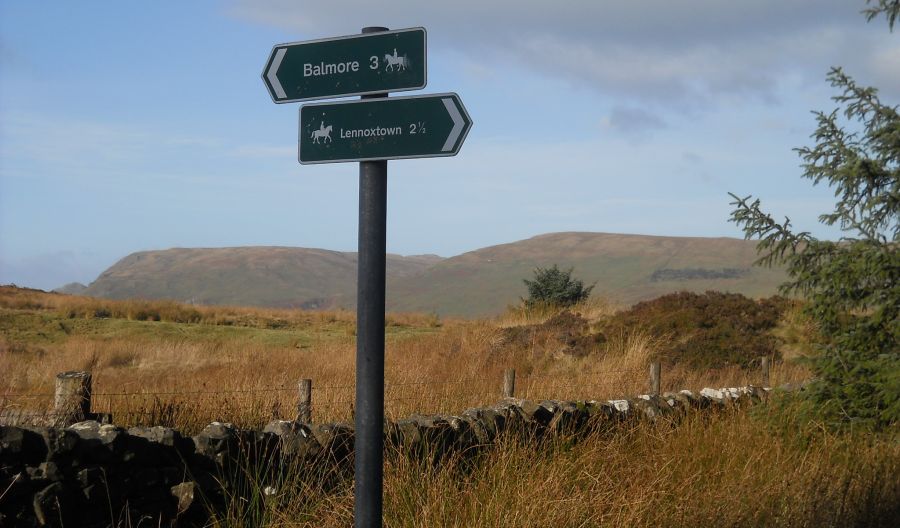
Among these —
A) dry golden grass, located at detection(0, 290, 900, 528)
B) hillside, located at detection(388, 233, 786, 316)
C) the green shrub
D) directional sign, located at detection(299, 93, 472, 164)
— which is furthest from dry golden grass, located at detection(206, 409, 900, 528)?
hillside, located at detection(388, 233, 786, 316)

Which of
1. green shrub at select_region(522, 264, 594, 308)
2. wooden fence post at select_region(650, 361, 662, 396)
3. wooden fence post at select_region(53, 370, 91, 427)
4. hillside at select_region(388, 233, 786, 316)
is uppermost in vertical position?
hillside at select_region(388, 233, 786, 316)

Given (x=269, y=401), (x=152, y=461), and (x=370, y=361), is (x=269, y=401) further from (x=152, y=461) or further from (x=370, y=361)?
(x=370, y=361)

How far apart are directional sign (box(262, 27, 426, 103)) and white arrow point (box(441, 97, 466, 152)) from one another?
0.49 ft

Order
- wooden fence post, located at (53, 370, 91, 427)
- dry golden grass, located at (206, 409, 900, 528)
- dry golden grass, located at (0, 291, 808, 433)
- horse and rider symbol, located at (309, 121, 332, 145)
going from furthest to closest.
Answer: dry golden grass, located at (0, 291, 808, 433), wooden fence post, located at (53, 370, 91, 427), dry golden grass, located at (206, 409, 900, 528), horse and rider symbol, located at (309, 121, 332, 145)

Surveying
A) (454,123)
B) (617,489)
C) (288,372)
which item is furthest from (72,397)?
(288,372)

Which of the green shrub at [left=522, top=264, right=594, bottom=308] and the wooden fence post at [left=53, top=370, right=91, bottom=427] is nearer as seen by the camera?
the wooden fence post at [left=53, top=370, right=91, bottom=427]

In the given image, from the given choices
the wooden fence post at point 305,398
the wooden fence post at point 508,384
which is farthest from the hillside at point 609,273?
the wooden fence post at point 305,398

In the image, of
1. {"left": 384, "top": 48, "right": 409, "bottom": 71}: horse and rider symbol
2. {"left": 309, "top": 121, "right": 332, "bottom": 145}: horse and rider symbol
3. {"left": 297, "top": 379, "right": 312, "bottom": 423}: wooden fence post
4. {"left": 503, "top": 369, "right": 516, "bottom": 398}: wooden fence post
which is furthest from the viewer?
{"left": 503, "top": 369, "right": 516, "bottom": 398}: wooden fence post

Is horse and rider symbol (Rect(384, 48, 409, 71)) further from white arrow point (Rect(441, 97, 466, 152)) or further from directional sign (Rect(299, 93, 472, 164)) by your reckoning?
white arrow point (Rect(441, 97, 466, 152))

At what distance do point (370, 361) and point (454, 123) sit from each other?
1.15 meters

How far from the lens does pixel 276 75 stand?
15.3 feet

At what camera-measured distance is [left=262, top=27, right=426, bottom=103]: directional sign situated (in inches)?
172

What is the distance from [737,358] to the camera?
62.3 feet

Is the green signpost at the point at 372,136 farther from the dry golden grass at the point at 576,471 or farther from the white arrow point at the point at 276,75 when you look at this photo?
the dry golden grass at the point at 576,471
